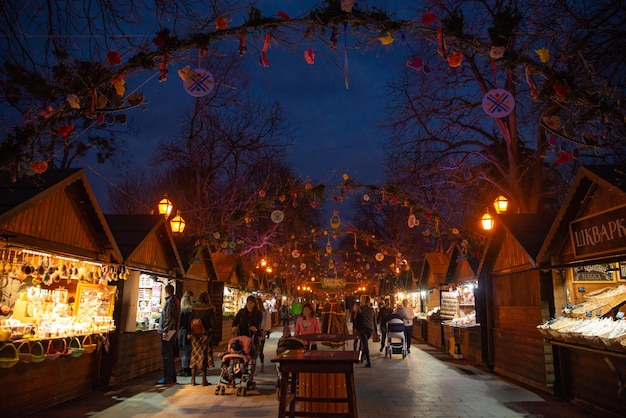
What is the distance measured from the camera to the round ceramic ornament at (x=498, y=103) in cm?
641

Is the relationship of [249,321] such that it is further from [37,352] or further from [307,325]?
[37,352]

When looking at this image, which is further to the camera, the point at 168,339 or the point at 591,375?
the point at 168,339

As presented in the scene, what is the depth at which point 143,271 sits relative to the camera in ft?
39.1

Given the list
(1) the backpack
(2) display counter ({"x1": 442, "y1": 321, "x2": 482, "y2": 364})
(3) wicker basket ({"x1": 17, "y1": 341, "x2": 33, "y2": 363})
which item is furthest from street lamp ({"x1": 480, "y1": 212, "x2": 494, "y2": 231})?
(3) wicker basket ({"x1": 17, "y1": 341, "x2": 33, "y2": 363})

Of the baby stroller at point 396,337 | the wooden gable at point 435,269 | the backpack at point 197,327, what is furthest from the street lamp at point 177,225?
the wooden gable at point 435,269

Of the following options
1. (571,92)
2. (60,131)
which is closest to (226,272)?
(60,131)

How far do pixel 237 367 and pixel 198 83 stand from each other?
230 inches

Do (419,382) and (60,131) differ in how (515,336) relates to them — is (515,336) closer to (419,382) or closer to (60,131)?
(419,382)

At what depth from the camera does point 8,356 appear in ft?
21.9

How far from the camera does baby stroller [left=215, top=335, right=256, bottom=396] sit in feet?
30.4

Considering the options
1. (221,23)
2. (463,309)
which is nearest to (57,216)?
(221,23)

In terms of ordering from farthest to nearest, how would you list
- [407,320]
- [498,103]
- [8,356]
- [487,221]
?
[407,320], [487,221], [8,356], [498,103]

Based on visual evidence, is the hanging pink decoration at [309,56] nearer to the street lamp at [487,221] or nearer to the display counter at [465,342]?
the street lamp at [487,221]

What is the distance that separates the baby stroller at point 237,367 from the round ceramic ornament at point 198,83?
5302mm
